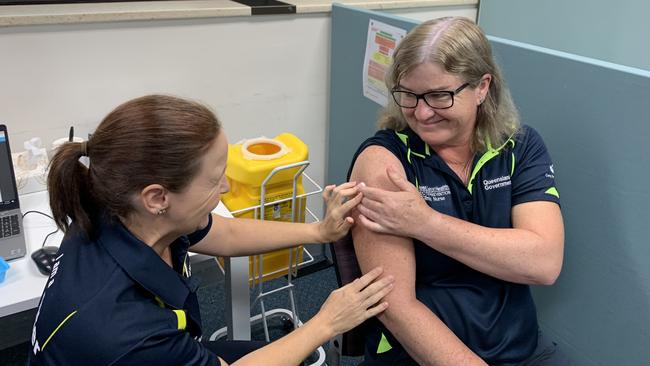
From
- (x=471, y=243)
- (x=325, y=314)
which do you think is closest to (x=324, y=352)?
(x=325, y=314)

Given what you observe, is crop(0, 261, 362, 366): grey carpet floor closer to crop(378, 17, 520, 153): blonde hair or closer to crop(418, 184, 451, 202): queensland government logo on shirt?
crop(418, 184, 451, 202): queensland government logo on shirt

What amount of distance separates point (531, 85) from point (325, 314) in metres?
0.86

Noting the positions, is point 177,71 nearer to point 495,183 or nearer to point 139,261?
point 139,261

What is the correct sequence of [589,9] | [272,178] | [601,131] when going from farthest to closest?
[589,9] → [272,178] → [601,131]

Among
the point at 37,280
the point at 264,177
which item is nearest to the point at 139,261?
the point at 37,280

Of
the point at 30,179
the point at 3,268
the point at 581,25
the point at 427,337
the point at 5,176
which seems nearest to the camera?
the point at 427,337

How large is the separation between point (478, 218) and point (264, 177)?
837mm

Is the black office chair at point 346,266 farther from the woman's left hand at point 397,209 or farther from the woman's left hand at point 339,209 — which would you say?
the woman's left hand at point 397,209

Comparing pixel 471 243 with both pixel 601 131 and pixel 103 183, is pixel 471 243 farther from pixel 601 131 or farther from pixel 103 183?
pixel 103 183

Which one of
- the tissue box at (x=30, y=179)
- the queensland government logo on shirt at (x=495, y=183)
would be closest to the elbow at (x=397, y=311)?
the queensland government logo on shirt at (x=495, y=183)

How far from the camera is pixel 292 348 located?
1.10 m

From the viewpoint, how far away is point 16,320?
2066 mm

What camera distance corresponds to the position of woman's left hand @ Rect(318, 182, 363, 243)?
126 centimetres

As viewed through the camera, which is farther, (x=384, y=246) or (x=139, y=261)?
(x=384, y=246)
